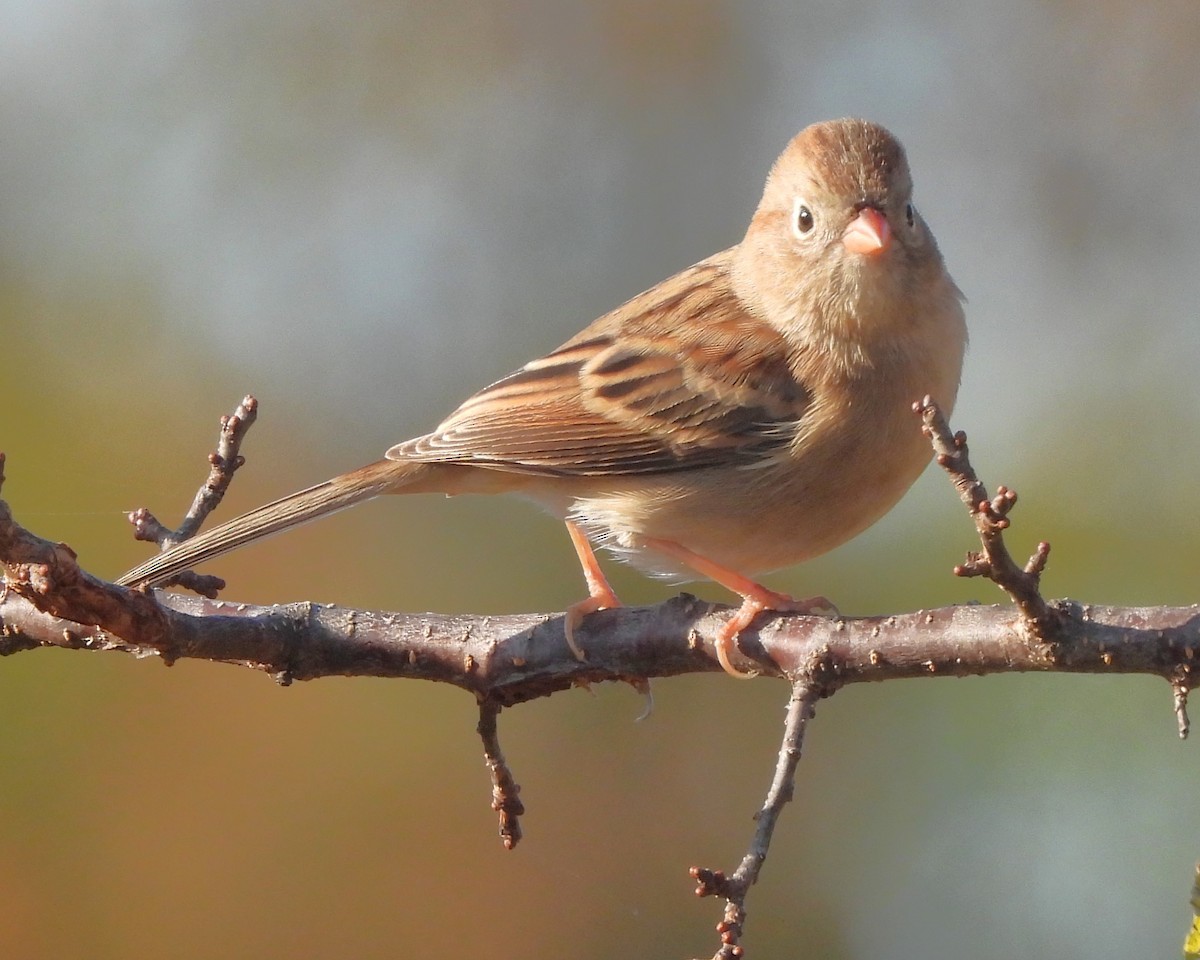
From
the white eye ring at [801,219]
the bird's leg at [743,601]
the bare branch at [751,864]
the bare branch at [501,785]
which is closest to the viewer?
the bare branch at [751,864]

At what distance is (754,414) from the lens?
10.6 feet

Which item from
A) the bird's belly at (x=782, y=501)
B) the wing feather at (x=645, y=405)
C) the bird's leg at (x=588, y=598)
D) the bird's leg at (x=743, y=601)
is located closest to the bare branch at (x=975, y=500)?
the bird's leg at (x=743, y=601)

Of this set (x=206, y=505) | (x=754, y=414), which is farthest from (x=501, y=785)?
(x=754, y=414)

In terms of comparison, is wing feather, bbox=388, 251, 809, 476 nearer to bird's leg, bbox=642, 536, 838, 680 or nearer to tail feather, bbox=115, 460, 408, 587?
tail feather, bbox=115, 460, 408, 587

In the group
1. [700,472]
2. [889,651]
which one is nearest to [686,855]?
[700,472]

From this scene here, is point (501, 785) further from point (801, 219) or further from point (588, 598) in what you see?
point (801, 219)

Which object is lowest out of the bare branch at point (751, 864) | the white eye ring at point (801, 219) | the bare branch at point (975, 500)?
the bare branch at point (751, 864)

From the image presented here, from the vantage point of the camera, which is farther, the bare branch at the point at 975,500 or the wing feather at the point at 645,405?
the wing feather at the point at 645,405

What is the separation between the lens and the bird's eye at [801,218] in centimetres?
338

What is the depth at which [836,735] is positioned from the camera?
4.50 metres

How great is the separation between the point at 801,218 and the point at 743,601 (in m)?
1.07

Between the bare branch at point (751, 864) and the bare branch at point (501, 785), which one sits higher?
the bare branch at point (501, 785)

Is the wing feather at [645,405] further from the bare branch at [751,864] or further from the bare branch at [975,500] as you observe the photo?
the bare branch at [975,500]

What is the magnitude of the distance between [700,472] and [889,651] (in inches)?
41.8
